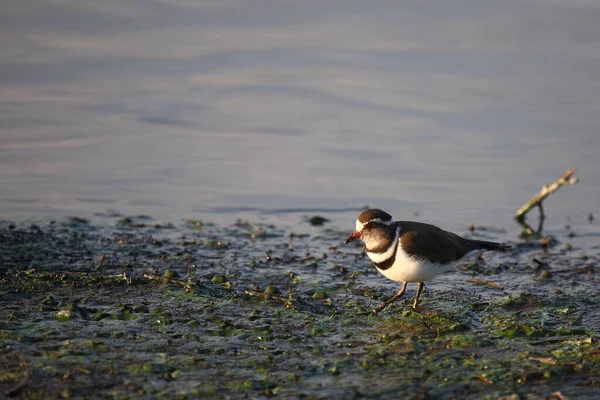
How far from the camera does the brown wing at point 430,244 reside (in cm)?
762

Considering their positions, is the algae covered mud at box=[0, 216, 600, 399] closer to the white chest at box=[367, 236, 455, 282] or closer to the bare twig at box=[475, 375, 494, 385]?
the bare twig at box=[475, 375, 494, 385]

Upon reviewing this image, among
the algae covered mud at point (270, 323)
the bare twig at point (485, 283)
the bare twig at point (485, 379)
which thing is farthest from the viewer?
the bare twig at point (485, 283)

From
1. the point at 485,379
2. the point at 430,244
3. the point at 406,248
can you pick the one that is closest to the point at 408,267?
the point at 406,248

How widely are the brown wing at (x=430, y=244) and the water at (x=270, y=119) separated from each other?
382 cm

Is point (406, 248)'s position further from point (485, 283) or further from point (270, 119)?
point (270, 119)

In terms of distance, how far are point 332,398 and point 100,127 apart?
→ 9865mm

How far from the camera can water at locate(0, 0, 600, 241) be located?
41.3 feet

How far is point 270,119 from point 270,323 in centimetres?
851

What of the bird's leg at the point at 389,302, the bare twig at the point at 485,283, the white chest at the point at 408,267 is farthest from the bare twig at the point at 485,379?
the bare twig at the point at 485,283

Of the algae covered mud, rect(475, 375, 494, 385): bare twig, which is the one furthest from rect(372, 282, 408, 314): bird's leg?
rect(475, 375, 494, 385): bare twig

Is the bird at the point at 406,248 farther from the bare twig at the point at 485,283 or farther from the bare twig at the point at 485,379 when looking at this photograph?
the bare twig at the point at 485,379

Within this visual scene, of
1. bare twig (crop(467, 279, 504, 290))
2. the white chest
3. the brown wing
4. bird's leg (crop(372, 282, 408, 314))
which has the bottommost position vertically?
bird's leg (crop(372, 282, 408, 314))

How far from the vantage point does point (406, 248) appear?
7.63m

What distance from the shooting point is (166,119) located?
1462 centimetres
